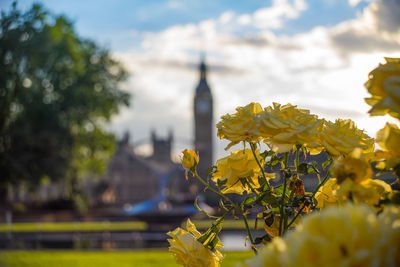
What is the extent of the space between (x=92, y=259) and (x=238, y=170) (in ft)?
32.6

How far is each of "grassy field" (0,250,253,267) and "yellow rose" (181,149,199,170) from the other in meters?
7.85

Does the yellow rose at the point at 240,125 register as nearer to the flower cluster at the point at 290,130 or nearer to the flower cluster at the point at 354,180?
the flower cluster at the point at 290,130

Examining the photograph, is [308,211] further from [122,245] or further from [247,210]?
[122,245]

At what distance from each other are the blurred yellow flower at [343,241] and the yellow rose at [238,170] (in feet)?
1.92

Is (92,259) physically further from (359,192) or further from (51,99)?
(51,99)

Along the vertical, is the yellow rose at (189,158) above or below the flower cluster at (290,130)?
below

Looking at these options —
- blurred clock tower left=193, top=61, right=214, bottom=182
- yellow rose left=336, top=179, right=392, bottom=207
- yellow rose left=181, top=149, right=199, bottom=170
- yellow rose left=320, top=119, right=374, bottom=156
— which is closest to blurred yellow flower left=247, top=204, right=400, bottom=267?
yellow rose left=336, top=179, right=392, bottom=207

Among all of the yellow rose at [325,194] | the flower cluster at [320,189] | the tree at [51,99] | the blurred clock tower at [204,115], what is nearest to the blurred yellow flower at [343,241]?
the flower cluster at [320,189]

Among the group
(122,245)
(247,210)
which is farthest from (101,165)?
(247,210)

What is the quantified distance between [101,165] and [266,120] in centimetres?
2611

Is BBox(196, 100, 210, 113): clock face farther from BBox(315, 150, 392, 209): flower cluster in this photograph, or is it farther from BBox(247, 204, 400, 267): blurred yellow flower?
BBox(247, 204, 400, 267): blurred yellow flower

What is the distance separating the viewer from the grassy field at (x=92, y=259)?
388 inches

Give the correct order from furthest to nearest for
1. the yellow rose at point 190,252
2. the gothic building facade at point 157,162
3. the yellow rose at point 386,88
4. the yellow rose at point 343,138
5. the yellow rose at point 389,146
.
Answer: the gothic building facade at point 157,162 → the yellow rose at point 190,252 → the yellow rose at point 343,138 → the yellow rose at point 389,146 → the yellow rose at point 386,88

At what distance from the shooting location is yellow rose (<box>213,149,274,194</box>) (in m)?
1.30
